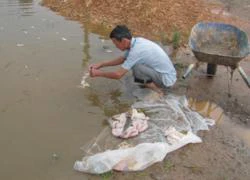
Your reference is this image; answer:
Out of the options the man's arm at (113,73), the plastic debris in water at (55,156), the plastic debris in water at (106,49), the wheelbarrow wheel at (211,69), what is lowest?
the plastic debris in water at (55,156)

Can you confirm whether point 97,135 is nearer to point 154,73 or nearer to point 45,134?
point 45,134

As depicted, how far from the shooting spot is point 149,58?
4676 millimetres

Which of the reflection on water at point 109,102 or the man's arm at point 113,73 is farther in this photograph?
the reflection on water at point 109,102

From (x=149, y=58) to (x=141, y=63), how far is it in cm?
13

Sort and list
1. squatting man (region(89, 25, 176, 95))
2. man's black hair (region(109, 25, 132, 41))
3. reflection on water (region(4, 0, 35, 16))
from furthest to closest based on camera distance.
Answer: reflection on water (region(4, 0, 35, 16)) → squatting man (region(89, 25, 176, 95)) → man's black hair (region(109, 25, 132, 41))

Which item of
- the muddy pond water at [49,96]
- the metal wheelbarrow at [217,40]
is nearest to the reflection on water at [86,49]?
the muddy pond water at [49,96]

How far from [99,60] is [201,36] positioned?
164 cm

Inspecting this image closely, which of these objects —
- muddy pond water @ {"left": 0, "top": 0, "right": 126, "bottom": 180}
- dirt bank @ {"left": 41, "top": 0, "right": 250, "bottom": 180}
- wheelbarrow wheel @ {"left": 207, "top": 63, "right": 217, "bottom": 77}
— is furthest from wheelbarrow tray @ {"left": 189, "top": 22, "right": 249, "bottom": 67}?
muddy pond water @ {"left": 0, "top": 0, "right": 126, "bottom": 180}

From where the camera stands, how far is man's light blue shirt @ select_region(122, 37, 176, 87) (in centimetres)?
452

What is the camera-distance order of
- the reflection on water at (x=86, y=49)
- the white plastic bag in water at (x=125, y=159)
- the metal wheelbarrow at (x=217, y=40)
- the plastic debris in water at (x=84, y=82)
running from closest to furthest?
the white plastic bag in water at (x=125, y=159) < the plastic debris in water at (x=84, y=82) < the metal wheelbarrow at (x=217, y=40) < the reflection on water at (x=86, y=49)

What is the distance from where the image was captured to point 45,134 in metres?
4.25

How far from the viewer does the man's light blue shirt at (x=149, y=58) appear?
452 centimetres

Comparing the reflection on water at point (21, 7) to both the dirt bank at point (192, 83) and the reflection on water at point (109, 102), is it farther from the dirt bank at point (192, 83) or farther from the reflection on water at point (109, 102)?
the reflection on water at point (109, 102)

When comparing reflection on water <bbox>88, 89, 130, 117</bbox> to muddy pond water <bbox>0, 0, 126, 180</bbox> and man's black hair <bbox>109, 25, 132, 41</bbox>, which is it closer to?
muddy pond water <bbox>0, 0, 126, 180</bbox>
